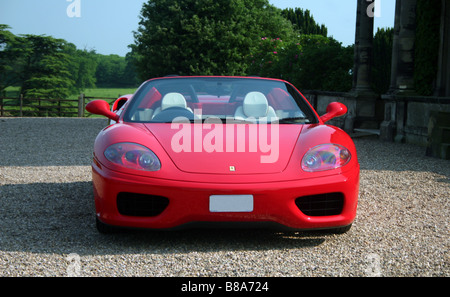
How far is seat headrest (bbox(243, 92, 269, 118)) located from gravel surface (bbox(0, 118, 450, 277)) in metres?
1.02

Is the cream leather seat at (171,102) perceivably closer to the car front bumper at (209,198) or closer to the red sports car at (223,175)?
the red sports car at (223,175)

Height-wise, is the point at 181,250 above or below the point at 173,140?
below

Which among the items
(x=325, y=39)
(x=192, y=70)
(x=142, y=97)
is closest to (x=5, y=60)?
(x=192, y=70)

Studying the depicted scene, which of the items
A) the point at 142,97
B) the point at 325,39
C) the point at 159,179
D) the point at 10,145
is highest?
the point at 325,39

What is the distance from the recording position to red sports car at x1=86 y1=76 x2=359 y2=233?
3.73 m

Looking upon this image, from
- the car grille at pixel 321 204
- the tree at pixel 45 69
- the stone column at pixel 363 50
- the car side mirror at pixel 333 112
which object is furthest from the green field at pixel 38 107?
the car grille at pixel 321 204

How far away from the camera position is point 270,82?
525cm

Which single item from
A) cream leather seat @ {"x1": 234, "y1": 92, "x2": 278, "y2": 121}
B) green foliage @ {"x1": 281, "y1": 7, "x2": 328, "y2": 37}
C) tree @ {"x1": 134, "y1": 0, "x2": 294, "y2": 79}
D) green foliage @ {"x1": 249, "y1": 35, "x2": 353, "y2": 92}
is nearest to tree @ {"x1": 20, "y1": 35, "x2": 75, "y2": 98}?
tree @ {"x1": 134, "y1": 0, "x2": 294, "y2": 79}

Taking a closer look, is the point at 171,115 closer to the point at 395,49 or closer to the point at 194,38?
the point at 395,49

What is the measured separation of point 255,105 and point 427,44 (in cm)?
957

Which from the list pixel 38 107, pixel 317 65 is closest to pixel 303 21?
pixel 38 107

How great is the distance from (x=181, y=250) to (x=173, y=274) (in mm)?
539

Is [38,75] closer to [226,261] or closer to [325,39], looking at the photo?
[325,39]

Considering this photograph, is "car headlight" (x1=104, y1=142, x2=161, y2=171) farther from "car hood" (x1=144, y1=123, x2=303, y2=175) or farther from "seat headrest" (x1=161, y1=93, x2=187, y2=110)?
"seat headrest" (x1=161, y1=93, x2=187, y2=110)
